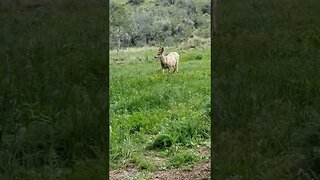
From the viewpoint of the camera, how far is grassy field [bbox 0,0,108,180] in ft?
8.83

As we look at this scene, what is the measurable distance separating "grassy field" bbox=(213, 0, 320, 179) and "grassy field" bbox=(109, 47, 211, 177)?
533 millimetres

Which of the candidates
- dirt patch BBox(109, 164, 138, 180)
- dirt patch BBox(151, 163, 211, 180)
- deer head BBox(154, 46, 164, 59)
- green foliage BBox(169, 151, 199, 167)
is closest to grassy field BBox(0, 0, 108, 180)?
dirt patch BBox(109, 164, 138, 180)

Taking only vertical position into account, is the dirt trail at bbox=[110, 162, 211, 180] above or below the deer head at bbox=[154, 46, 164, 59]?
below

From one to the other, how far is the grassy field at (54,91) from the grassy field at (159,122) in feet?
2.02

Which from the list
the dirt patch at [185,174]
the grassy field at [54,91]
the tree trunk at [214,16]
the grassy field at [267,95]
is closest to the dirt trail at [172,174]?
the dirt patch at [185,174]

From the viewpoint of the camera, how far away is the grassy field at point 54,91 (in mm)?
2691

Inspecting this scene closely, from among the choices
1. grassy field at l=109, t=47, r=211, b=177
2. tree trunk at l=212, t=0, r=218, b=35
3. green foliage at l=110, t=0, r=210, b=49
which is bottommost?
grassy field at l=109, t=47, r=211, b=177

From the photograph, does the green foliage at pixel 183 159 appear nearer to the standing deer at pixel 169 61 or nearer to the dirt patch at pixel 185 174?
the dirt patch at pixel 185 174

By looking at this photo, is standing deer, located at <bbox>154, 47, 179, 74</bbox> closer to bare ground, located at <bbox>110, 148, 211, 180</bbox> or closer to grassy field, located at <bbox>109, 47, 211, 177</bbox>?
grassy field, located at <bbox>109, 47, 211, 177</bbox>

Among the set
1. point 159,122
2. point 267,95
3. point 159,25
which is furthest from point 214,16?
point 159,25

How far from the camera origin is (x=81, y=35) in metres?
3.44

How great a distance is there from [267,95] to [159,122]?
111 centimetres

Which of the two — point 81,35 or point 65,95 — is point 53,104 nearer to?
point 65,95

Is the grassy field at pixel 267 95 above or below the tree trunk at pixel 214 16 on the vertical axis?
below
